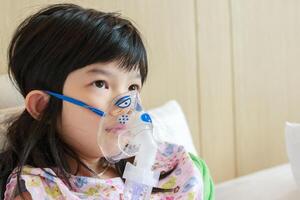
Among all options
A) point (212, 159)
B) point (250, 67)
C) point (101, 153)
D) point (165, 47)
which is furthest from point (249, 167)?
point (101, 153)

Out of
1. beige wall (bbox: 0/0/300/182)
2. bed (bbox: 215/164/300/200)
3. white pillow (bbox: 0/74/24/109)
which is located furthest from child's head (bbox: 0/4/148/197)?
bed (bbox: 215/164/300/200)

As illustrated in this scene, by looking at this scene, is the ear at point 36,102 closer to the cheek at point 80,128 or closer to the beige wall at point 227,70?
the cheek at point 80,128

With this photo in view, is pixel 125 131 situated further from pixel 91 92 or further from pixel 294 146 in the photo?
pixel 294 146

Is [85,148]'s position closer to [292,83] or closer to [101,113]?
[101,113]

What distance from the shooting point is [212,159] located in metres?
2.09

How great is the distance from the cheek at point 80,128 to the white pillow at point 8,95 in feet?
0.87

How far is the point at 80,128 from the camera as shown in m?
1.11

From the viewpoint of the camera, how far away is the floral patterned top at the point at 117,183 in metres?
1.05

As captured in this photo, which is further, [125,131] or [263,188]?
[263,188]

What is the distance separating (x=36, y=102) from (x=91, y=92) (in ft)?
0.46

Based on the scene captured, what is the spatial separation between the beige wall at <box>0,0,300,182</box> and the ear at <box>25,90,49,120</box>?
2.02ft

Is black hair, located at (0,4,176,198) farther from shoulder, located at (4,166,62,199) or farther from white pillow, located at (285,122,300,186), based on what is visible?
white pillow, located at (285,122,300,186)

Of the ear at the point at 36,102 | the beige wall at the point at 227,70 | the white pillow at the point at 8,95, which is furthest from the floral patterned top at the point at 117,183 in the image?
the beige wall at the point at 227,70

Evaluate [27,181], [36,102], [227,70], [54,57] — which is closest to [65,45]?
[54,57]
